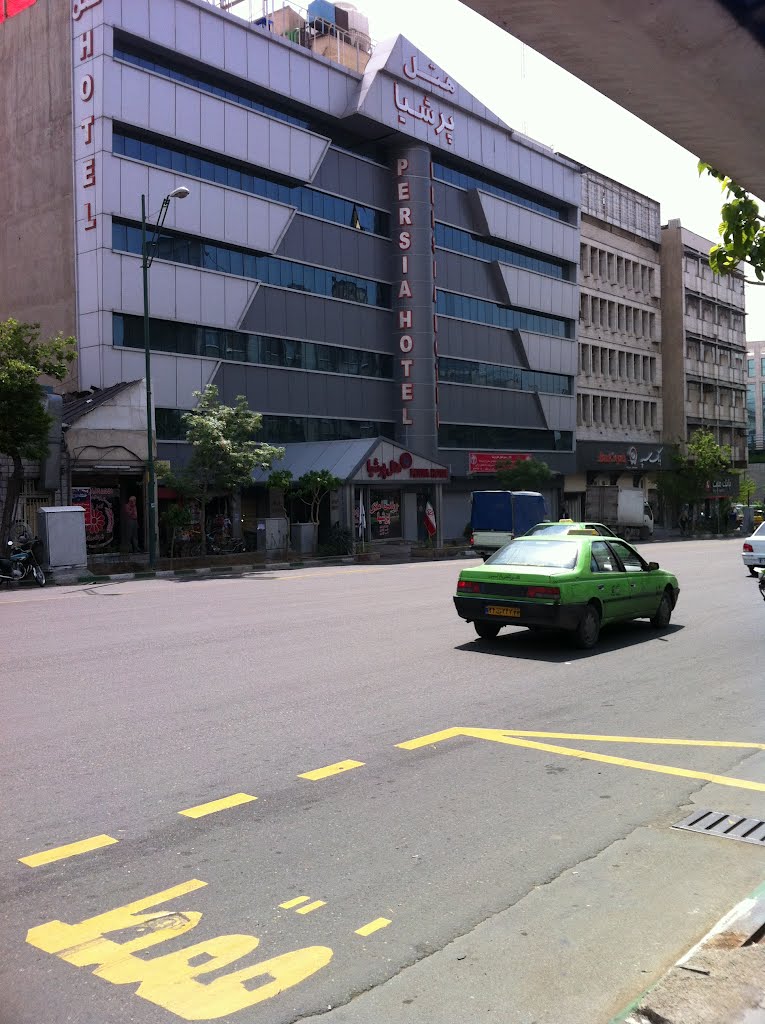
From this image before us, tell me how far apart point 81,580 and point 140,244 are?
50.9ft

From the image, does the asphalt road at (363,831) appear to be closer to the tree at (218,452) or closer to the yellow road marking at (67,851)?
the yellow road marking at (67,851)

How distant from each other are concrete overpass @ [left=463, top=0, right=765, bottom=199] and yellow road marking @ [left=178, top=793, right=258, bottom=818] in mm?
4442

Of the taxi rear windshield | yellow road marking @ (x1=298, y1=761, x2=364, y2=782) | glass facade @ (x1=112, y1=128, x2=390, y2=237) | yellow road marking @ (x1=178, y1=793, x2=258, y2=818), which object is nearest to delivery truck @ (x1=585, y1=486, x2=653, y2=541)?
A: glass facade @ (x1=112, y1=128, x2=390, y2=237)

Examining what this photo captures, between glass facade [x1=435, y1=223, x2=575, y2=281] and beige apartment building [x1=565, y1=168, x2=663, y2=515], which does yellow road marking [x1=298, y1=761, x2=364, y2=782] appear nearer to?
glass facade [x1=435, y1=223, x2=575, y2=281]

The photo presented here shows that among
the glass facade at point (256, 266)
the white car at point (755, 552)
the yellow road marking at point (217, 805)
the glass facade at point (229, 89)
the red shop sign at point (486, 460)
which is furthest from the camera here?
the red shop sign at point (486, 460)

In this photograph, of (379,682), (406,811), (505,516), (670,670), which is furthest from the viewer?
(505,516)

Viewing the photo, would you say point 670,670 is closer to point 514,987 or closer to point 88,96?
point 514,987

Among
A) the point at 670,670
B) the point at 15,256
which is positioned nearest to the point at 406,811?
the point at 670,670

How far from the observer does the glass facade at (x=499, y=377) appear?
159 feet

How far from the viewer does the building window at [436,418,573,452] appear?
4866 centimetres

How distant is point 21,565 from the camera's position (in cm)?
2327

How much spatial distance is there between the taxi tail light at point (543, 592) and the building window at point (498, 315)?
36.0 m

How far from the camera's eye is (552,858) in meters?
5.02

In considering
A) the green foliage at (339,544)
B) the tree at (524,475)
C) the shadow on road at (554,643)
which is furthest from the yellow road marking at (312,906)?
the tree at (524,475)
